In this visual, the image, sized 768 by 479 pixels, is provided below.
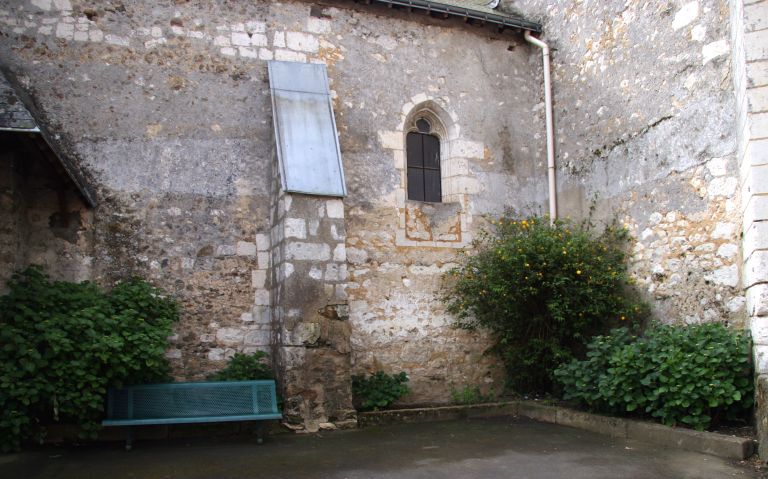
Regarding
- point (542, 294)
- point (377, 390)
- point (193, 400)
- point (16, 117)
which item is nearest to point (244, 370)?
point (193, 400)

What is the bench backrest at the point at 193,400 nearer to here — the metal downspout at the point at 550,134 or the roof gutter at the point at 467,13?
the metal downspout at the point at 550,134

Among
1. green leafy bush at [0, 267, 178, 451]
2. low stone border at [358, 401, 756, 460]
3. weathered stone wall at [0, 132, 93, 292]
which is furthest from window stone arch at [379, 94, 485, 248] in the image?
weathered stone wall at [0, 132, 93, 292]

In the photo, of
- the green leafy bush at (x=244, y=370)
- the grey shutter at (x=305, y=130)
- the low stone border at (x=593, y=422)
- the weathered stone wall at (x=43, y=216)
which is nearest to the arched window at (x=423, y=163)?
the grey shutter at (x=305, y=130)

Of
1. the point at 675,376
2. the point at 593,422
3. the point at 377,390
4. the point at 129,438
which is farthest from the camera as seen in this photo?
the point at 377,390

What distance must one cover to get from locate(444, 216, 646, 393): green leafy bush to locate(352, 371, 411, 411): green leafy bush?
1.28 meters

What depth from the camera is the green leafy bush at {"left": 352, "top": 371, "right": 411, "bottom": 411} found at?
8.18 meters

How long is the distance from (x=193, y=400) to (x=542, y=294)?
167 inches

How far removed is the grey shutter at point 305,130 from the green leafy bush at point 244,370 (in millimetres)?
1938

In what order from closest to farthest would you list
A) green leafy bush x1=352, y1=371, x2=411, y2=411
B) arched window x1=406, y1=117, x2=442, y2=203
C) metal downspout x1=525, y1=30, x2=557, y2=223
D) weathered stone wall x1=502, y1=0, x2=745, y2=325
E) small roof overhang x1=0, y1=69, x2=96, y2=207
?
small roof overhang x1=0, y1=69, x2=96, y2=207
weathered stone wall x1=502, y1=0, x2=745, y2=325
green leafy bush x1=352, y1=371, x2=411, y2=411
arched window x1=406, y1=117, x2=442, y2=203
metal downspout x1=525, y1=30, x2=557, y2=223

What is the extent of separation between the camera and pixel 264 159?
27.7 feet

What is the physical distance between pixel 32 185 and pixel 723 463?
7096 mm

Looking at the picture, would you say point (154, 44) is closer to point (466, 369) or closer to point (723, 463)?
point (466, 369)

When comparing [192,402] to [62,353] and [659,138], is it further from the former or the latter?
[659,138]

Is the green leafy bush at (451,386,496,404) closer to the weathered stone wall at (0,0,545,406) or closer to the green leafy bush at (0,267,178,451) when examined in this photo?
the weathered stone wall at (0,0,545,406)
